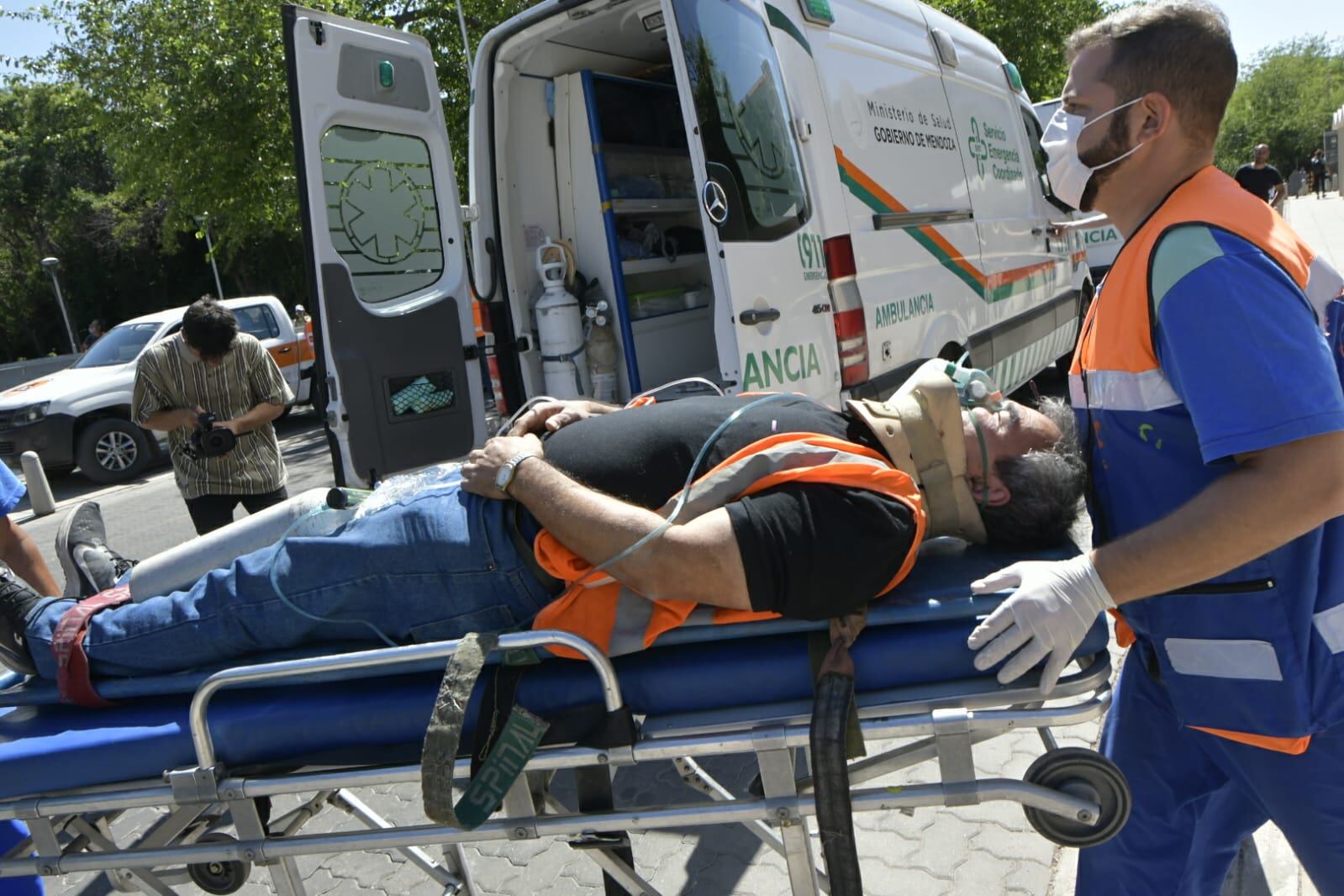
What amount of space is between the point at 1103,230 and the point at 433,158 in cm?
752

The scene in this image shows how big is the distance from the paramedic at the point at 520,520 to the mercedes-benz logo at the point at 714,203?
4.86ft

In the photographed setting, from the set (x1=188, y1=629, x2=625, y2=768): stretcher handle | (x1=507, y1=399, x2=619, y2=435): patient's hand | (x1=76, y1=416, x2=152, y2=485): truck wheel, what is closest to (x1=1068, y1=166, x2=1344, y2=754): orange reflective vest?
(x1=188, y1=629, x2=625, y2=768): stretcher handle

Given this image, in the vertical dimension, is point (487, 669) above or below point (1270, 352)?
below

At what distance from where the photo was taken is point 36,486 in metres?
9.27

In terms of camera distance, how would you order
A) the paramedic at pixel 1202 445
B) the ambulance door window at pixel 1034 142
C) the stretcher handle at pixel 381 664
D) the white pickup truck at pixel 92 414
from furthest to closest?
the white pickup truck at pixel 92 414, the ambulance door window at pixel 1034 142, the stretcher handle at pixel 381 664, the paramedic at pixel 1202 445

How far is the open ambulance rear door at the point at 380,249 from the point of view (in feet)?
12.6

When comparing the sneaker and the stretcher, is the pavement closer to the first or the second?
the stretcher

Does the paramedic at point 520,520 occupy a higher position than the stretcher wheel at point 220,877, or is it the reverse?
the paramedic at point 520,520

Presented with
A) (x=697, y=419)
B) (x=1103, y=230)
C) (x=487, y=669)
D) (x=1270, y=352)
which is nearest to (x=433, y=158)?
(x=697, y=419)

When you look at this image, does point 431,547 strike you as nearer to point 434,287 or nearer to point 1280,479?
point 1280,479

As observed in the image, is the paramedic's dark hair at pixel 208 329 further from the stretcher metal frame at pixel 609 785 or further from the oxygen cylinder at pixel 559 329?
the stretcher metal frame at pixel 609 785

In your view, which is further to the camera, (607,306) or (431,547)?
(607,306)

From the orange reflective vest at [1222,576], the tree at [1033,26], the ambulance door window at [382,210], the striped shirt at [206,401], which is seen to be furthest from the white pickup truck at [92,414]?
the tree at [1033,26]

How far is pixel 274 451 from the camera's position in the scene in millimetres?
4508
